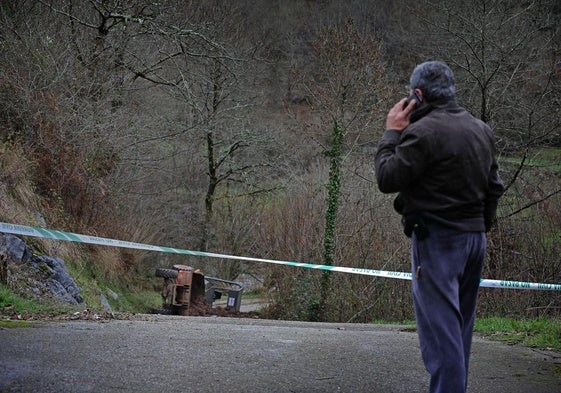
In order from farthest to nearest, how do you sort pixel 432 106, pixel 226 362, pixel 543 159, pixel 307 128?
pixel 307 128 → pixel 543 159 → pixel 226 362 → pixel 432 106

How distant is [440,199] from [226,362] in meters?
2.41

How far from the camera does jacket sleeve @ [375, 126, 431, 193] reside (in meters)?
3.80

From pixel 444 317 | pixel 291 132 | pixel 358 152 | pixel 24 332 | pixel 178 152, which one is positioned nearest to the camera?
pixel 444 317

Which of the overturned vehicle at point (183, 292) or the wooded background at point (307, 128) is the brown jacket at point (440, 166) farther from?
the overturned vehicle at point (183, 292)

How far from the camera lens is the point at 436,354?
381cm

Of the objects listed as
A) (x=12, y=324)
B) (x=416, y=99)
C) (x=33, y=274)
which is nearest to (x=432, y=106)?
(x=416, y=99)

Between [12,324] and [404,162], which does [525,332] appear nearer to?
[404,162]

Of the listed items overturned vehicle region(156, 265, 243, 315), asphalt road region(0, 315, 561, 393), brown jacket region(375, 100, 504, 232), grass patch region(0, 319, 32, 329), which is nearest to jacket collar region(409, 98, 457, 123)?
brown jacket region(375, 100, 504, 232)

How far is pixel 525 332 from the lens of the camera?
8.20 meters

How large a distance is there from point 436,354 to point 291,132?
25.6 metres

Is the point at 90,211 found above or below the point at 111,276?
above

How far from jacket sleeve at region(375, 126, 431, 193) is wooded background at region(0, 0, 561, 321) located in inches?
322

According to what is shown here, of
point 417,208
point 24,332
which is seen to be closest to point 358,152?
point 24,332

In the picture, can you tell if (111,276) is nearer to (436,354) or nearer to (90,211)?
(90,211)
